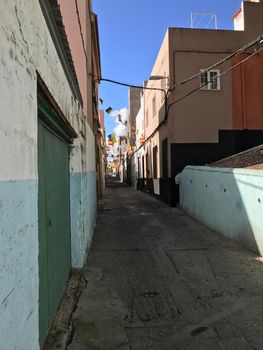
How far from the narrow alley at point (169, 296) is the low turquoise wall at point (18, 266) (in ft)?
4.57

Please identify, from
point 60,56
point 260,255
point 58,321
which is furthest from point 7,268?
point 260,255

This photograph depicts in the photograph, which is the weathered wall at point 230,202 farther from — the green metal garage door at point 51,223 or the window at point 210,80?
the window at point 210,80

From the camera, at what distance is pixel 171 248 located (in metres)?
8.12

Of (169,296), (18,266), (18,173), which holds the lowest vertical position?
(169,296)

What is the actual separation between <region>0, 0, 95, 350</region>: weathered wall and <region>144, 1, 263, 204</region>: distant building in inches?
Result: 528

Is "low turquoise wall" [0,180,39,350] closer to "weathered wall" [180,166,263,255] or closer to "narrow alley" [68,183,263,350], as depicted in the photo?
"narrow alley" [68,183,263,350]

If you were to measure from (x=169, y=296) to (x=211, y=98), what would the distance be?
1246cm

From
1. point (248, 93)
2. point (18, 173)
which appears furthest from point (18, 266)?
point (248, 93)

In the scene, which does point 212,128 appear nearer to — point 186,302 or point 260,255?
point 260,255

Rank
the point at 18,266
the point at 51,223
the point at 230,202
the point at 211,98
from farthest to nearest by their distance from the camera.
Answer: the point at 211,98, the point at 230,202, the point at 51,223, the point at 18,266

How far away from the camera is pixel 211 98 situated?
631 inches

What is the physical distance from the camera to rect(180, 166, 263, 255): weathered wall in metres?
7.38

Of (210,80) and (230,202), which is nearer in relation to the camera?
(230,202)

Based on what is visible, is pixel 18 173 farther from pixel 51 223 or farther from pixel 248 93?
pixel 248 93
